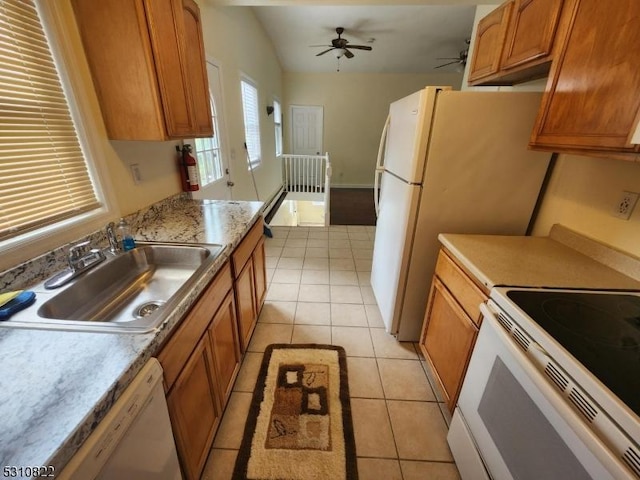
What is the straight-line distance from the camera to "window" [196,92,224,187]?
2493 mm

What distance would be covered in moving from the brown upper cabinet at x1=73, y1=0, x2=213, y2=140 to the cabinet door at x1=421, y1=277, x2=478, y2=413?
1740mm

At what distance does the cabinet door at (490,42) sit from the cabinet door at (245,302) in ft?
6.31

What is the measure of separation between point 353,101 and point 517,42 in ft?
19.1

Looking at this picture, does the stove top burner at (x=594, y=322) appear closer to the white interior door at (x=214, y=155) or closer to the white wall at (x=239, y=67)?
the white interior door at (x=214, y=155)

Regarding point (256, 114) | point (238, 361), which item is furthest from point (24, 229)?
point (256, 114)

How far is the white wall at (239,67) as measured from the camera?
260 cm

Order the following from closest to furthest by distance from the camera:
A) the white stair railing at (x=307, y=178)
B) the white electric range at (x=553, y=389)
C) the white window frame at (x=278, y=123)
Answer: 1. the white electric range at (x=553, y=389)
2. the white window frame at (x=278, y=123)
3. the white stair railing at (x=307, y=178)

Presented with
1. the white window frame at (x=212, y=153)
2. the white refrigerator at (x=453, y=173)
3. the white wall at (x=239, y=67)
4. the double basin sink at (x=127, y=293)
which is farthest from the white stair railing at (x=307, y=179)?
the double basin sink at (x=127, y=293)

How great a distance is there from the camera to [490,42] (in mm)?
1648

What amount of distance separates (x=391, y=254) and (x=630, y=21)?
145 cm

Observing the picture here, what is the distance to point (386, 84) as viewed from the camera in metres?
6.52

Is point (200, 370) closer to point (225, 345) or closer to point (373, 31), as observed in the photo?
point (225, 345)

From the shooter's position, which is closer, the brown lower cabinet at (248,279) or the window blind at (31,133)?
the window blind at (31,133)

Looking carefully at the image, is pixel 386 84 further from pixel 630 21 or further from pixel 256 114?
pixel 630 21
